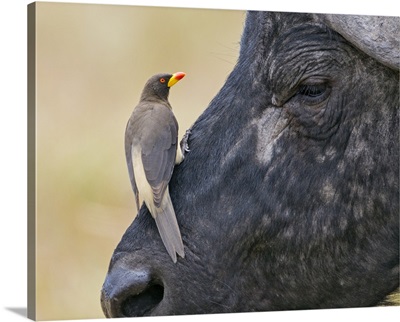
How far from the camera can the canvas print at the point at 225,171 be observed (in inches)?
266

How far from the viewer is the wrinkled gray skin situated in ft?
22.1

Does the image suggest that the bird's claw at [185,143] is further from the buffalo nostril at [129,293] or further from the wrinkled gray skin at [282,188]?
the buffalo nostril at [129,293]

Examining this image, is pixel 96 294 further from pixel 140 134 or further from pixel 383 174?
pixel 383 174

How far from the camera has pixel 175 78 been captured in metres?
7.30

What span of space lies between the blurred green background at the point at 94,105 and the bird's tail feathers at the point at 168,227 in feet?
1.08

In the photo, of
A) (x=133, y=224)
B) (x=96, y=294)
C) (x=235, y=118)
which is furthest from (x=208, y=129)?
(x=96, y=294)

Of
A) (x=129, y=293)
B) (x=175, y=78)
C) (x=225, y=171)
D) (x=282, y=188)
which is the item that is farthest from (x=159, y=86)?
(x=129, y=293)

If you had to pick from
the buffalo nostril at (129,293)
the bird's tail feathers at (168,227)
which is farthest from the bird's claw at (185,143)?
the buffalo nostril at (129,293)

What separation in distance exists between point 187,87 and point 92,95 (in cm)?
53

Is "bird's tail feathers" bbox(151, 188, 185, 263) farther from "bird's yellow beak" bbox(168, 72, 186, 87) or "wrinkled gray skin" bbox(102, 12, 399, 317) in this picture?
"bird's yellow beak" bbox(168, 72, 186, 87)

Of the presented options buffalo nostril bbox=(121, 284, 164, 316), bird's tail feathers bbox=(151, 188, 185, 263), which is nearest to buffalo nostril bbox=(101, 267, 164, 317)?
buffalo nostril bbox=(121, 284, 164, 316)

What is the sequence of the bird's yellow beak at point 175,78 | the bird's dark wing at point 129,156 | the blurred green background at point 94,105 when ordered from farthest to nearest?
the bird's yellow beak at point 175,78 < the bird's dark wing at point 129,156 < the blurred green background at point 94,105

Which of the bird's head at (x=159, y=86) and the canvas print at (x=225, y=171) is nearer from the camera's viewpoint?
the canvas print at (x=225, y=171)

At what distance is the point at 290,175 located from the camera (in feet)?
22.4
